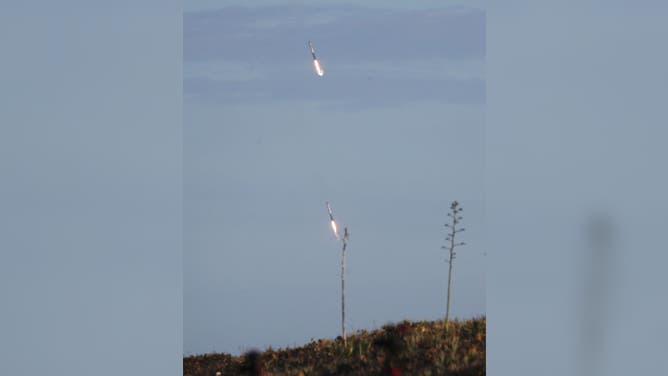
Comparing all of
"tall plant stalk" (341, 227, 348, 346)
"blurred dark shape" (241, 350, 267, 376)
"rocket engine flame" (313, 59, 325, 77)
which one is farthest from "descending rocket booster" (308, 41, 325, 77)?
"blurred dark shape" (241, 350, 267, 376)

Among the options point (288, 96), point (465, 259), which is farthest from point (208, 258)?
point (465, 259)

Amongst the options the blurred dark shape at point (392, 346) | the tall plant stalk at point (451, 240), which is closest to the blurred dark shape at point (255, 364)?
the blurred dark shape at point (392, 346)

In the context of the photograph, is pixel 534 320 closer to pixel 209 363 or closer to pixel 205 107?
pixel 209 363

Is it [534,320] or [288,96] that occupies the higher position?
[288,96]

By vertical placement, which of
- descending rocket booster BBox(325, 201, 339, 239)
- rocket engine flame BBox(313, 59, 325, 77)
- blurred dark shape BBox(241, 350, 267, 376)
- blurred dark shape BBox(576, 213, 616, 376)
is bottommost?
blurred dark shape BBox(241, 350, 267, 376)

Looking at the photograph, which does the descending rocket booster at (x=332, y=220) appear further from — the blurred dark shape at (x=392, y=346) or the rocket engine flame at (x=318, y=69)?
the rocket engine flame at (x=318, y=69)

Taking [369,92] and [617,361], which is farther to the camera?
[369,92]

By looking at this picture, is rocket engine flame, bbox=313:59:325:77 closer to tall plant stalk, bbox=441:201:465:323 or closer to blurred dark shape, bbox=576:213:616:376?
tall plant stalk, bbox=441:201:465:323

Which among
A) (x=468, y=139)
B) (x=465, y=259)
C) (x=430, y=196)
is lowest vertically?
(x=465, y=259)
